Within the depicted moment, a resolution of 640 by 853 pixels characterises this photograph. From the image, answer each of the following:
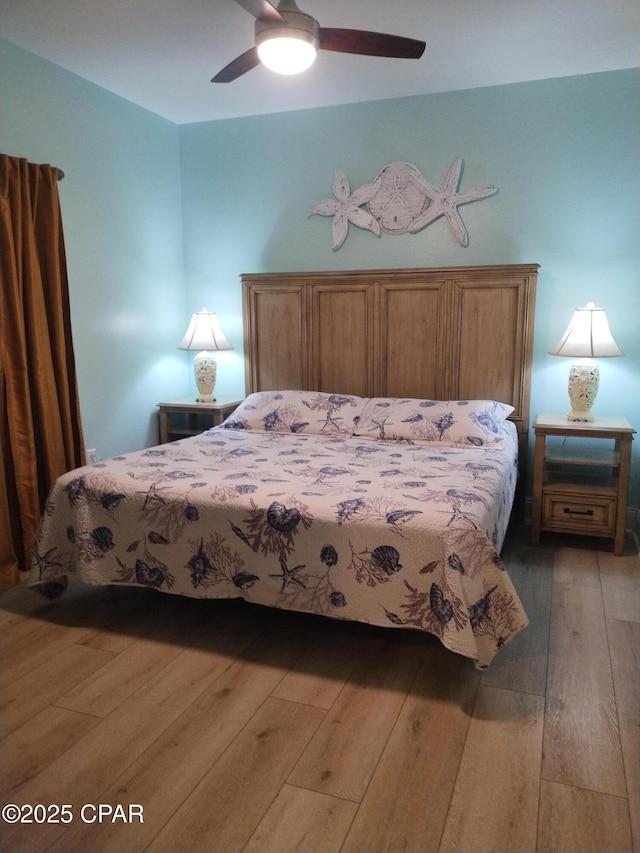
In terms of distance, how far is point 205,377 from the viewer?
414cm

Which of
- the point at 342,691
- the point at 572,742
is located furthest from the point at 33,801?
the point at 572,742

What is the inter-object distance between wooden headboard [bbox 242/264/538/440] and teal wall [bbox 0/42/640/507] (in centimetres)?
14

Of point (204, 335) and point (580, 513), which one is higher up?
point (204, 335)

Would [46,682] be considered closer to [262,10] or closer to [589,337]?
[262,10]

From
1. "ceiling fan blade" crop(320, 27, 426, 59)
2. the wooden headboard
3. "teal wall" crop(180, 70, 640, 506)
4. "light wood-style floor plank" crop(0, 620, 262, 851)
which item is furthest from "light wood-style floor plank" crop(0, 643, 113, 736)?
"teal wall" crop(180, 70, 640, 506)

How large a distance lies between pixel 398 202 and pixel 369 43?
153 cm

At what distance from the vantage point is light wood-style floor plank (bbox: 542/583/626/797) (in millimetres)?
1658

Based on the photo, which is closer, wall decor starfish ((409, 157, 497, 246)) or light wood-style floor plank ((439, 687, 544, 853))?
light wood-style floor plank ((439, 687, 544, 853))

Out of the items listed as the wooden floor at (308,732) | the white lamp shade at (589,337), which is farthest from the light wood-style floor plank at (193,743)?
the white lamp shade at (589,337)

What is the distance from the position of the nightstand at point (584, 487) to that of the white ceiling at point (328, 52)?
188cm

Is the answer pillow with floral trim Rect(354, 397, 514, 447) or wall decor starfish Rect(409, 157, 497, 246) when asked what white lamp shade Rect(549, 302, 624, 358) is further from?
wall decor starfish Rect(409, 157, 497, 246)

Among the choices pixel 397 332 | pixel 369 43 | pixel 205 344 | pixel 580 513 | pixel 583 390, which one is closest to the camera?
pixel 369 43

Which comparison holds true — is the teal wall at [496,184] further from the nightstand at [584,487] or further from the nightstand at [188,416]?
the nightstand at [188,416]

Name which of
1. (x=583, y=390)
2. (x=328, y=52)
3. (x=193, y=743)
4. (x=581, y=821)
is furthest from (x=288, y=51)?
(x=581, y=821)
